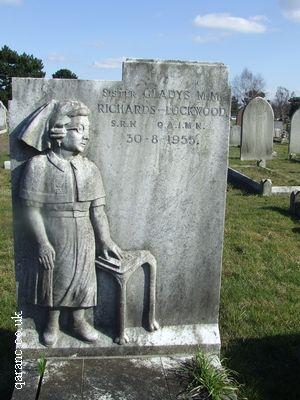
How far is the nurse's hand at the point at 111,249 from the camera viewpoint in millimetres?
3387

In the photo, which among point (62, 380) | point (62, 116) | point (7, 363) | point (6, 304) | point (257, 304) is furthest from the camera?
point (257, 304)

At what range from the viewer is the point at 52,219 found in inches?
128

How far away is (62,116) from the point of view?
10.2 ft

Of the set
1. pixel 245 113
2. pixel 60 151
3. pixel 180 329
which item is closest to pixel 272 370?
pixel 180 329

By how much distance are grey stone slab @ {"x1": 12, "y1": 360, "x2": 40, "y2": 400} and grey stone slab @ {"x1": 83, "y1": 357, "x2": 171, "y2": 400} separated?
0.31 m

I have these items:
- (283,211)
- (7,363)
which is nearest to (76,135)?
(7,363)

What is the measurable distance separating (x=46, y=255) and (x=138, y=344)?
36.8 inches

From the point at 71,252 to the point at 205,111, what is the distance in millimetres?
1274

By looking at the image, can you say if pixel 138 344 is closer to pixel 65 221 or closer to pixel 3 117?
pixel 65 221

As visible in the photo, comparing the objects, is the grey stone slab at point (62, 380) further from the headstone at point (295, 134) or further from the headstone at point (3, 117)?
the headstone at point (3, 117)

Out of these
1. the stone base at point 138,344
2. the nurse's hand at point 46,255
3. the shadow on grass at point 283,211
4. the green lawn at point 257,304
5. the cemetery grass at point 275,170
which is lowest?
the green lawn at point 257,304

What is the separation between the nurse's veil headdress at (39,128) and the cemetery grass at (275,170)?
8890 mm

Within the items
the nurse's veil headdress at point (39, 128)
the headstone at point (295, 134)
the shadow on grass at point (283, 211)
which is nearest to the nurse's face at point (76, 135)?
the nurse's veil headdress at point (39, 128)

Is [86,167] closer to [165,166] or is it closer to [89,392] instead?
[165,166]
